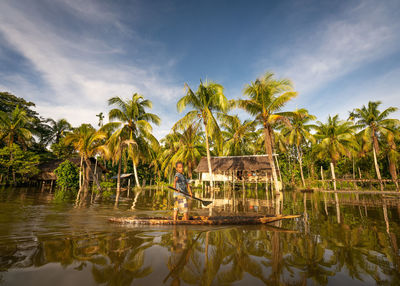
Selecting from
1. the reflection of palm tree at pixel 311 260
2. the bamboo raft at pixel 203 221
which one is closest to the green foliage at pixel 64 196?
the bamboo raft at pixel 203 221

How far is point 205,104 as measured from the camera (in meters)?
15.8

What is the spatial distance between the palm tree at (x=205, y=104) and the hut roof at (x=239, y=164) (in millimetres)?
5628

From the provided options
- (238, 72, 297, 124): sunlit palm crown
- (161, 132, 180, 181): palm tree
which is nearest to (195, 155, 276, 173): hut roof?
(161, 132, 180, 181): palm tree

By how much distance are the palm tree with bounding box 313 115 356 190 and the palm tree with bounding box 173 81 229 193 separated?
560 inches

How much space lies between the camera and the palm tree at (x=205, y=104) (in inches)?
600

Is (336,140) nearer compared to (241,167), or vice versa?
(241,167)

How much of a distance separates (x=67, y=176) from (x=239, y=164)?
17518mm

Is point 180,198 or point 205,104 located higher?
point 205,104

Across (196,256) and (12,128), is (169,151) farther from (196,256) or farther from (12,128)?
(196,256)

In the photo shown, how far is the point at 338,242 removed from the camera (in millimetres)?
3357

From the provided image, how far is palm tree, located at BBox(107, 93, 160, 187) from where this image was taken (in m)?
17.8

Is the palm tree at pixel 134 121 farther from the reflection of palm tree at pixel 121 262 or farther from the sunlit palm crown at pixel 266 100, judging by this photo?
the reflection of palm tree at pixel 121 262

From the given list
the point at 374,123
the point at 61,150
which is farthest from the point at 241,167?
the point at 61,150

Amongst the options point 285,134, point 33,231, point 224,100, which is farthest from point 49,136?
point 285,134
